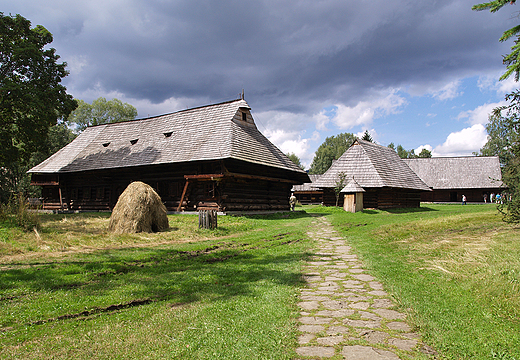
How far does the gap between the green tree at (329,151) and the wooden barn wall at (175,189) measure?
6498 cm

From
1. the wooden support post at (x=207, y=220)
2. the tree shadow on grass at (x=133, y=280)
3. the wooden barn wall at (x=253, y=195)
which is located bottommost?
the tree shadow on grass at (x=133, y=280)

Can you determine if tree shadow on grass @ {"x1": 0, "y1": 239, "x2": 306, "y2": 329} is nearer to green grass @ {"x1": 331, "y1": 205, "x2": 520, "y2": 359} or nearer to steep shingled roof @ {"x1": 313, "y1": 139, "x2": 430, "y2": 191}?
green grass @ {"x1": 331, "y1": 205, "x2": 520, "y2": 359}

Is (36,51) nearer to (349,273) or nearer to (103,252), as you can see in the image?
(103,252)

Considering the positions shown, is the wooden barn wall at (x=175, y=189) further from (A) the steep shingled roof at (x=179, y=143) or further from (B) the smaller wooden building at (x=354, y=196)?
(B) the smaller wooden building at (x=354, y=196)

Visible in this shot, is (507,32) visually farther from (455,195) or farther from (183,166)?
(455,195)

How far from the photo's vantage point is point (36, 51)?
62.5 feet

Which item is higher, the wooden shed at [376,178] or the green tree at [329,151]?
the green tree at [329,151]

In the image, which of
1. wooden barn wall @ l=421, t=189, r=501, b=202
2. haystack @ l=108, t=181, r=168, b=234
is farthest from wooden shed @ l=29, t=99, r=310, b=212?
wooden barn wall @ l=421, t=189, r=501, b=202

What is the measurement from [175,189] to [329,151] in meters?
75.5

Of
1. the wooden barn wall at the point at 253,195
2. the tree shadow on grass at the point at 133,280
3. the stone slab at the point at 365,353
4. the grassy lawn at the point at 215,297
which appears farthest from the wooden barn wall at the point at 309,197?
the stone slab at the point at 365,353

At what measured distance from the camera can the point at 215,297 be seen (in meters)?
4.70

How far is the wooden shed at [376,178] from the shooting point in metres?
27.4

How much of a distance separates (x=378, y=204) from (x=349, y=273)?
23.0 meters

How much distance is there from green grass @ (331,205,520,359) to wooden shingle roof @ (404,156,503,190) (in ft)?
145
